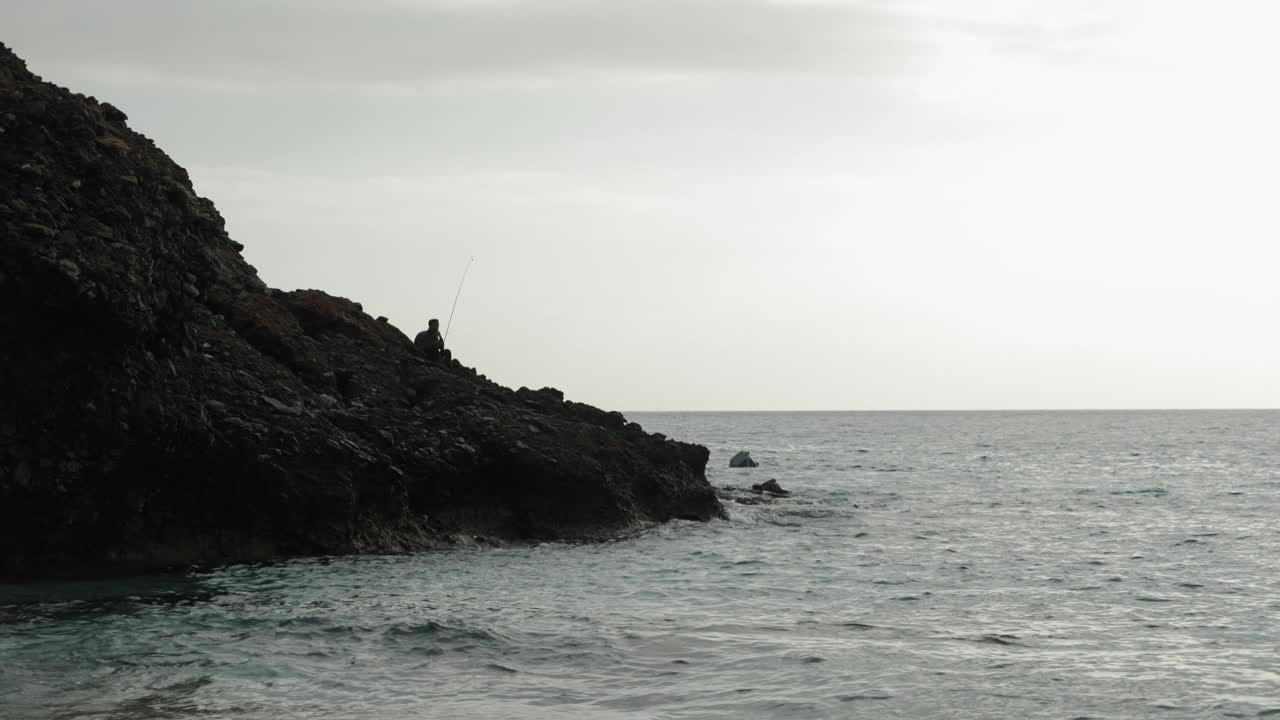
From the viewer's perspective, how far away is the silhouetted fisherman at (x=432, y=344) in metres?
32.3

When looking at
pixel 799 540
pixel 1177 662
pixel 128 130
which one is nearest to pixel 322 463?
pixel 128 130

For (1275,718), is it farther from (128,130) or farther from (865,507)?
(865,507)

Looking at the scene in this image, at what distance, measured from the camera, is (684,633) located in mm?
15219

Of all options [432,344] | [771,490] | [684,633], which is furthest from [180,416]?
[771,490]

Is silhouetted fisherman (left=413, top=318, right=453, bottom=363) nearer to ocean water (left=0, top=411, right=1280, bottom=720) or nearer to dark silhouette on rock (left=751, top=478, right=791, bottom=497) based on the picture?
ocean water (left=0, top=411, right=1280, bottom=720)

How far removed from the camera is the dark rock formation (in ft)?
57.5

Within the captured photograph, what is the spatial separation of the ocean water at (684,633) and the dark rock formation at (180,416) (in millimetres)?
1068

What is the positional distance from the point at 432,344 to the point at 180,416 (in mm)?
13465

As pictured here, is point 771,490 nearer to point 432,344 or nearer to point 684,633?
point 432,344

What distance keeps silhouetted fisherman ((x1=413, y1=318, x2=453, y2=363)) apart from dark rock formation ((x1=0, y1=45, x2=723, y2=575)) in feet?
12.2

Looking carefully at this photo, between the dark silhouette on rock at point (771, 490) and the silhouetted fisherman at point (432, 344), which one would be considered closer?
the silhouetted fisherman at point (432, 344)

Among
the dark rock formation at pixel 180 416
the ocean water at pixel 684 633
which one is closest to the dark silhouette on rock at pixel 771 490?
the ocean water at pixel 684 633

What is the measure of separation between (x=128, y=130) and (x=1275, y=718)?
22625 millimetres

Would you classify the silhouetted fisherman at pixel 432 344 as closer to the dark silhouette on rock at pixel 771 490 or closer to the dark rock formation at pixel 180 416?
the dark rock formation at pixel 180 416
